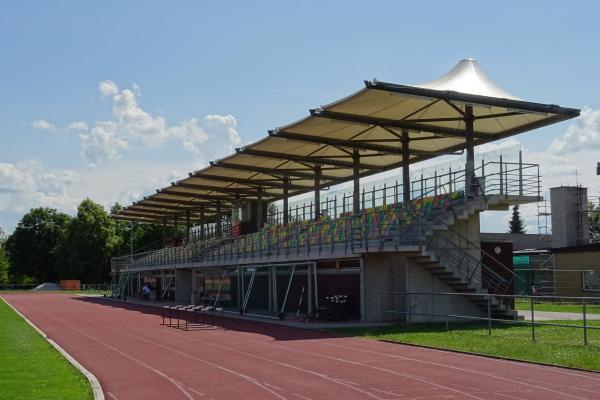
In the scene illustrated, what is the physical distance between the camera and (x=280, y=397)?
41.1 ft

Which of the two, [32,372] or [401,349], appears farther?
[401,349]

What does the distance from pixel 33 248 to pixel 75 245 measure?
1696cm

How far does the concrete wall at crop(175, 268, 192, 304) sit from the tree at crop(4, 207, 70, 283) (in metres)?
74.8

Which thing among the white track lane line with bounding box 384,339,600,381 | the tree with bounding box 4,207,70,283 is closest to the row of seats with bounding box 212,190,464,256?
the white track lane line with bounding box 384,339,600,381

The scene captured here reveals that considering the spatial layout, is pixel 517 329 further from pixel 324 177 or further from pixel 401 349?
pixel 324 177

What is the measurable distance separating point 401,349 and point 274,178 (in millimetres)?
31062

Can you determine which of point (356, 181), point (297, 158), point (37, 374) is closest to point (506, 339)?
point (37, 374)

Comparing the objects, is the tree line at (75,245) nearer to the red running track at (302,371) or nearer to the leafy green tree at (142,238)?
the leafy green tree at (142,238)

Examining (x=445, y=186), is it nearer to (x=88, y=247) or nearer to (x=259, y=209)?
(x=259, y=209)

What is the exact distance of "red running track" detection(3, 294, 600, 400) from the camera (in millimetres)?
12898

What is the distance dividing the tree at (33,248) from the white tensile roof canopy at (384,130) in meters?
85.9

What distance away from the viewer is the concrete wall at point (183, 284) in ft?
188

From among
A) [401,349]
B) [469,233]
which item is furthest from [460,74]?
[401,349]

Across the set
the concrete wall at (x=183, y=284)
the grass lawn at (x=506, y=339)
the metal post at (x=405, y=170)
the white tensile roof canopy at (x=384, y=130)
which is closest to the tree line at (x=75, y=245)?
the concrete wall at (x=183, y=284)
